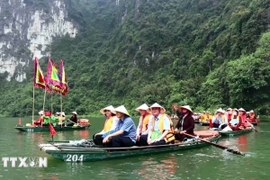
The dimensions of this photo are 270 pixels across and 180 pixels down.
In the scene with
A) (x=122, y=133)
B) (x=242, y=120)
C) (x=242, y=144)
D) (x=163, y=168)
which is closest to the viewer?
(x=163, y=168)

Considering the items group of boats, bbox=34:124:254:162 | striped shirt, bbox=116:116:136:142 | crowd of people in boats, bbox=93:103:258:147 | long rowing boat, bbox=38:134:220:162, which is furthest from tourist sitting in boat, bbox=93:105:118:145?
long rowing boat, bbox=38:134:220:162

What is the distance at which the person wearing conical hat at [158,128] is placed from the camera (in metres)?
10.4

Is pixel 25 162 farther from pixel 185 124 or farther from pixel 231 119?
pixel 231 119

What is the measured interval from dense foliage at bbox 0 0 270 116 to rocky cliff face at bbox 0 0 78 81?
343 centimetres

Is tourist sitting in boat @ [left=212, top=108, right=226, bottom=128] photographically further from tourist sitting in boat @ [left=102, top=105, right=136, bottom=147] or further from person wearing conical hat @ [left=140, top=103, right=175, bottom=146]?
tourist sitting in boat @ [left=102, top=105, right=136, bottom=147]

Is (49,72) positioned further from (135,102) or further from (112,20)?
(112,20)

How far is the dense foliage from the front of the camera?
3828 centimetres

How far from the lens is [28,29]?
112125mm

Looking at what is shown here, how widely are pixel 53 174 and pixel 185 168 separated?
3.08 m

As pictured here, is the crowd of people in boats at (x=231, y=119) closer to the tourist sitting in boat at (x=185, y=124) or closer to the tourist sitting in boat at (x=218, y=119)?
the tourist sitting in boat at (x=218, y=119)

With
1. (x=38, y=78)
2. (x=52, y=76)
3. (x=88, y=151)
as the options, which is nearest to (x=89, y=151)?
(x=88, y=151)

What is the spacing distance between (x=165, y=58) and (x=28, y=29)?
58.2 metres

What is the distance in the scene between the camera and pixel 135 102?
57.9 m

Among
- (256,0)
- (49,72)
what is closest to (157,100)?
(256,0)
